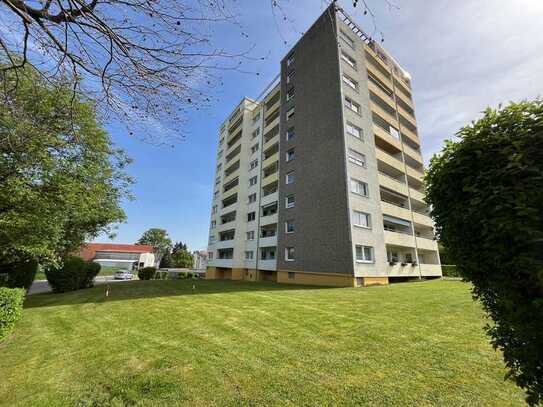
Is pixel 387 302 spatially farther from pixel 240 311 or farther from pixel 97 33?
pixel 97 33

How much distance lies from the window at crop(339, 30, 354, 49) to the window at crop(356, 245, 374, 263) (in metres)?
21.5

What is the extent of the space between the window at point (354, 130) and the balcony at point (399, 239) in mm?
9080

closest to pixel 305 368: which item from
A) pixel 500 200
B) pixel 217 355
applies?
pixel 217 355

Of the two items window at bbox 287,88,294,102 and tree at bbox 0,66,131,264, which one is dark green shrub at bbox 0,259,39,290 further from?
window at bbox 287,88,294,102

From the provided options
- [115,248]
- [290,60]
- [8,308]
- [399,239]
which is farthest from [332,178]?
[115,248]

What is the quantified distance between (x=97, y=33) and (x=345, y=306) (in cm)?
1026

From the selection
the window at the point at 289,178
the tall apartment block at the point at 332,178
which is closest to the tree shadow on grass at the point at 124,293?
the tall apartment block at the point at 332,178

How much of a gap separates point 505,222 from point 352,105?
23759 millimetres

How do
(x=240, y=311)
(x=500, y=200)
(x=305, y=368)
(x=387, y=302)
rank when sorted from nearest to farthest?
(x=500, y=200)
(x=305, y=368)
(x=240, y=311)
(x=387, y=302)

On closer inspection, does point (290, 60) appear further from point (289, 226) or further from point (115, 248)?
point (115, 248)

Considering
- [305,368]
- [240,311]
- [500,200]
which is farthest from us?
[240,311]

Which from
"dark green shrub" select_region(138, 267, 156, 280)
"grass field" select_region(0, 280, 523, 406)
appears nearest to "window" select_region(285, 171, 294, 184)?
"grass field" select_region(0, 280, 523, 406)

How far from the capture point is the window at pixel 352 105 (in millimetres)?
22516

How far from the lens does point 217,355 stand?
5047mm
